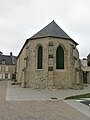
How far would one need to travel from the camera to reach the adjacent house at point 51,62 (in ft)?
73.4

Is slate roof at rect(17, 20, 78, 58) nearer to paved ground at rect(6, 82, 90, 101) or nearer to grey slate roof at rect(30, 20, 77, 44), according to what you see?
grey slate roof at rect(30, 20, 77, 44)

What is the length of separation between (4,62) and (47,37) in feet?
112

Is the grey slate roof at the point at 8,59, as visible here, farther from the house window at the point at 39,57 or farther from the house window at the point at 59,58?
the house window at the point at 59,58

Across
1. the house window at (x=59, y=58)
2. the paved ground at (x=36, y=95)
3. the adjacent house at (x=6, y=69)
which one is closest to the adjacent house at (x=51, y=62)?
the house window at (x=59, y=58)

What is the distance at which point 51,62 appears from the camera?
22.1 meters

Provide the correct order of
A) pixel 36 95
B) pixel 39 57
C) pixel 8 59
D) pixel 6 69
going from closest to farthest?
pixel 36 95 < pixel 39 57 < pixel 6 69 < pixel 8 59

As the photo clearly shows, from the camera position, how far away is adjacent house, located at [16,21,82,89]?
22.4 m

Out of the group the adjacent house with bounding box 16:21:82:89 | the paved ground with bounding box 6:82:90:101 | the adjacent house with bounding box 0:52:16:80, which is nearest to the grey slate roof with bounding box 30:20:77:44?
the adjacent house with bounding box 16:21:82:89

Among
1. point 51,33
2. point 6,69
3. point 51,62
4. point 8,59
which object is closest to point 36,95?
point 51,62

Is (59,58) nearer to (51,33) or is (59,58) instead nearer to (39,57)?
(39,57)

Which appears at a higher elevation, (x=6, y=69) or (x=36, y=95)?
(x=6, y=69)

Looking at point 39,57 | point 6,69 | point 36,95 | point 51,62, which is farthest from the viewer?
point 6,69

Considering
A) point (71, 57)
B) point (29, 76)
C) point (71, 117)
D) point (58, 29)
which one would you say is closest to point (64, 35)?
point (58, 29)

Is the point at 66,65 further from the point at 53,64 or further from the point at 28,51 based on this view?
the point at 28,51
